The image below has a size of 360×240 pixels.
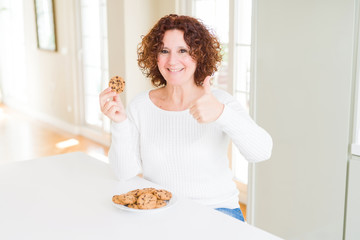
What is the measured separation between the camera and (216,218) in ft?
4.62

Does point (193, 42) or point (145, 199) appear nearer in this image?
point (145, 199)

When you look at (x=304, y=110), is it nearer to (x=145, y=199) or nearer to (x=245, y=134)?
(x=245, y=134)

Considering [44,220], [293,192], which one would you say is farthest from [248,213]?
[44,220]

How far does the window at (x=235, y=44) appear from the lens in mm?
3441

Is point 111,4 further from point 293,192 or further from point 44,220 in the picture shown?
point 44,220

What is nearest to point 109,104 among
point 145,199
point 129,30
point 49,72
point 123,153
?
point 123,153

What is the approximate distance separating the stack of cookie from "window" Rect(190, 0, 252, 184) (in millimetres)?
1967

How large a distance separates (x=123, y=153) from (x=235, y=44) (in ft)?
6.19

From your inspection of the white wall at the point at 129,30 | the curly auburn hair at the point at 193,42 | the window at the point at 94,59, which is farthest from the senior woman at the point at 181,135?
the window at the point at 94,59

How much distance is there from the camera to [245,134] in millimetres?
1678

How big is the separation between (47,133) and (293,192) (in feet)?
14.0

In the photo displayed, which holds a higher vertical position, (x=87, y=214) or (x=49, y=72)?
(x=87, y=214)

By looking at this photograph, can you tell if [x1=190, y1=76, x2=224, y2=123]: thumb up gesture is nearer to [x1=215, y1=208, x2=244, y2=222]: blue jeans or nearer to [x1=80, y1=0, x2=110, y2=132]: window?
[x1=215, y1=208, x2=244, y2=222]: blue jeans

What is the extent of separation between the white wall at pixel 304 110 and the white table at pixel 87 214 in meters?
0.95
